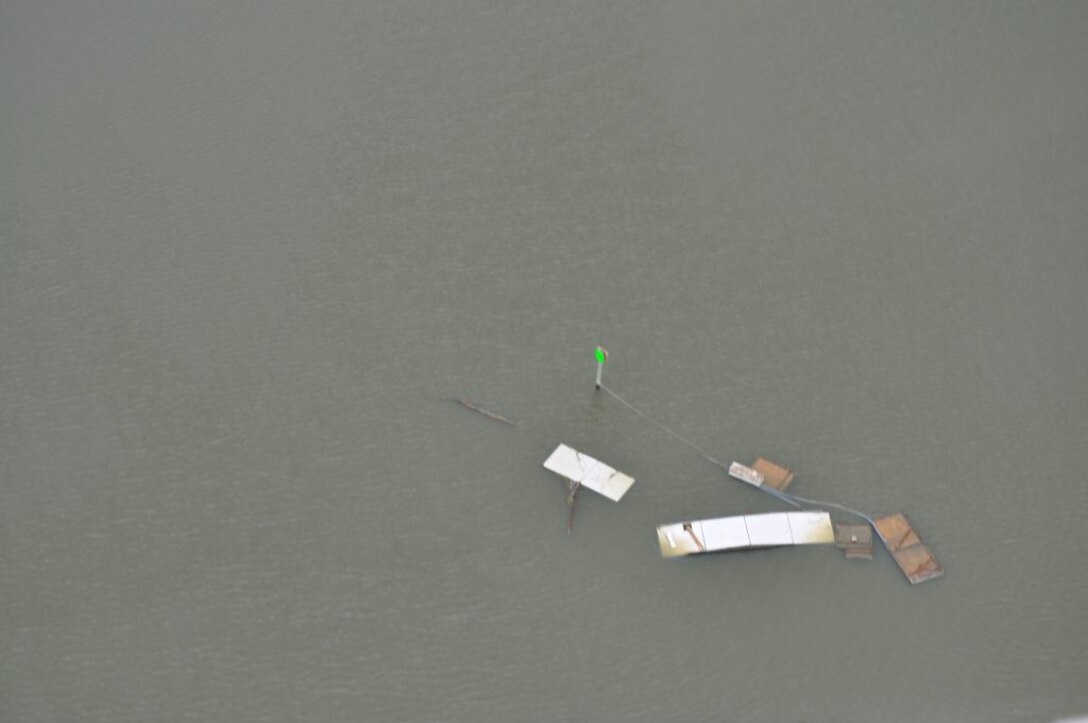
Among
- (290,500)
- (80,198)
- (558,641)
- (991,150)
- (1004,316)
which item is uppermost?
(991,150)

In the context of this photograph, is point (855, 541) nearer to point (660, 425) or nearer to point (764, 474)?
point (764, 474)

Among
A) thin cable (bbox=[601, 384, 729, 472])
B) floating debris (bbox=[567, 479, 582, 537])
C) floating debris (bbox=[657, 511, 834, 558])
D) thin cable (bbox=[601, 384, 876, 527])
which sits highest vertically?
thin cable (bbox=[601, 384, 729, 472])

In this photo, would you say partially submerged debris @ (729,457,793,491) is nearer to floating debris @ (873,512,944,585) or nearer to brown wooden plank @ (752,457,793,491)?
brown wooden plank @ (752,457,793,491)

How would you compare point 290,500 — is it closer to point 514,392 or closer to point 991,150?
point 514,392

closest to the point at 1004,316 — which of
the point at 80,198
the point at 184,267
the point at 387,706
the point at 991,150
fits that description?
the point at 991,150

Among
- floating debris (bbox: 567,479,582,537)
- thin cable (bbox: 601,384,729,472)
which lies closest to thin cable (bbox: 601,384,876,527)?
thin cable (bbox: 601,384,729,472)

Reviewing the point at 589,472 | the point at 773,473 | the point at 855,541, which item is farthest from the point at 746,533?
the point at 589,472
